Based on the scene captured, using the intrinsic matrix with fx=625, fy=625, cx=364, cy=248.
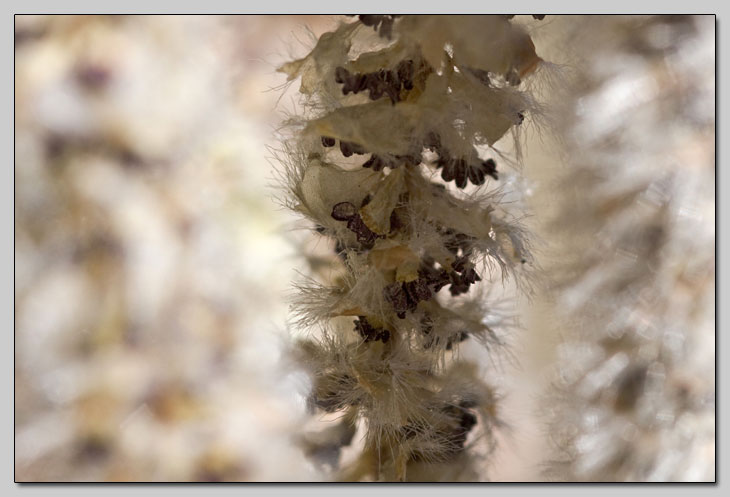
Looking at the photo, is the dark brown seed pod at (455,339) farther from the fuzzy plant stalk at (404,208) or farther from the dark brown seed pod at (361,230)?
the dark brown seed pod at (361,230)

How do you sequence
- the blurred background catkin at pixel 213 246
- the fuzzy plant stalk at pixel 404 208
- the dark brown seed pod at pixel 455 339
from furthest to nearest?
the blurred background catkin at pixel 213 246
the dark brown seed pod at pixel 455 339
the fuzzy plant stalk at pixel 404 208

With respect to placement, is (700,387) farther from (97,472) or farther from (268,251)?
(97,472)

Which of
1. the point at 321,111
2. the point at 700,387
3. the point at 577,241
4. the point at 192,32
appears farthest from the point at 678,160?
the point at 192,32

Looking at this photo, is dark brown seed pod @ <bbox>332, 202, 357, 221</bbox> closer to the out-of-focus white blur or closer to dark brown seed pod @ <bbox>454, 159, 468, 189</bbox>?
dark brown seed pod @ <bbox>454, 159, 468, 189</bbox>

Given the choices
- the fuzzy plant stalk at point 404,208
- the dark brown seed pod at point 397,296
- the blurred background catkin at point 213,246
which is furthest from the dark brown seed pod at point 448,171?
the blurred background catkin at point 213,246

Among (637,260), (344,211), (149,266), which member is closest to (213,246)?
(149,266)

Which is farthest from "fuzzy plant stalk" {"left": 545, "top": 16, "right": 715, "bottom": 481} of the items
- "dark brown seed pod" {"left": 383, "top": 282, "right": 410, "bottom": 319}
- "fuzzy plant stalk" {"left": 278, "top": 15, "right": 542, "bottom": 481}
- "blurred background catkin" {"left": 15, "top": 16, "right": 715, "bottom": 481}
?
"dark brown seed pod" {"left": 383, "top": 282, "right": 410, "bottom": 319}
